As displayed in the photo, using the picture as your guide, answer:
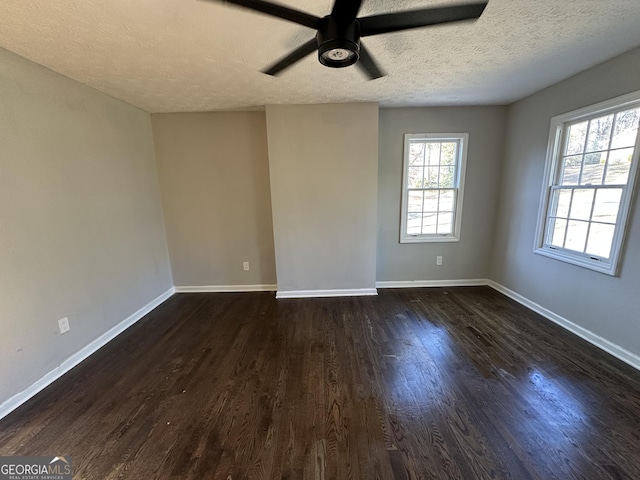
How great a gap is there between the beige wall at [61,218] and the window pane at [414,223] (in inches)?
140

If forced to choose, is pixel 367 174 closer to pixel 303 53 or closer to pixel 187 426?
pixel 303 53

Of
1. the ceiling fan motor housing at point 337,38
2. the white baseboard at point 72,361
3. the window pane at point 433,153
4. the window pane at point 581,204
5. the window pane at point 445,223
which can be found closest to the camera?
the ceiling fan motor housing at point 337,38

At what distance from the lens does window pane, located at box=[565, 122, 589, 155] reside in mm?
2508

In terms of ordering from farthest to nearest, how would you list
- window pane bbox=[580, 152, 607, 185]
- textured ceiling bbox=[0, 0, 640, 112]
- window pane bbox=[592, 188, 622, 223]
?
window pane bbox=[580, 152, 607, 185], window pane bbox=[592, 188, 622, 223], textured ceiling bbox=[0, 0, 640, 112]

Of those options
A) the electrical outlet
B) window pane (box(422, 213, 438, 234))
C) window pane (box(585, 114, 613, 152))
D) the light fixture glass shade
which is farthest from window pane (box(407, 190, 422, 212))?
the electrical outlet

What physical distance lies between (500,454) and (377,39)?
2.71 metres

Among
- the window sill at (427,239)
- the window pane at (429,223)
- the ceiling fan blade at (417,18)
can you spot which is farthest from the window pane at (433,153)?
the ceiling fan blade at (417,18)

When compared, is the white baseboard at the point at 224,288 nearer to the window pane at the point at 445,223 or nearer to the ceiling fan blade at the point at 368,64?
the window pane at the point at 445,223

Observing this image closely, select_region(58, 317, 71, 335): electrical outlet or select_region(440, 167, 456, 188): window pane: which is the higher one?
select_region(440, 167, 456, 188): window pane

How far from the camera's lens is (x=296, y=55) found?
1.56 meters

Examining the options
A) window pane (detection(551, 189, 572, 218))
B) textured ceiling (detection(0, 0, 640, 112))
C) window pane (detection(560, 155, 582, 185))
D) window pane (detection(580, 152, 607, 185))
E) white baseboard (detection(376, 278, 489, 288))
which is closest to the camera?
textured ceiling (detection(0, 0, 640, 112))

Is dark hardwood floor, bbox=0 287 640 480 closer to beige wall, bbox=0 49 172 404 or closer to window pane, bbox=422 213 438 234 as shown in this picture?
beige wall, bbox=0 49 172 404

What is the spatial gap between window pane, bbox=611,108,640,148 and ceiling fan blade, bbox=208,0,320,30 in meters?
2.71

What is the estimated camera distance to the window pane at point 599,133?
90.0 inches
